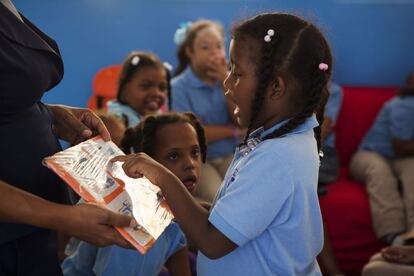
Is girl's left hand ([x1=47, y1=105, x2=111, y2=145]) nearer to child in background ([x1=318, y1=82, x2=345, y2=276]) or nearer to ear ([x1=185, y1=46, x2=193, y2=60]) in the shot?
child in background ([x1=318, y1=82, x2=345, y2=276])

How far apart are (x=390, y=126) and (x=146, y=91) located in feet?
4.79

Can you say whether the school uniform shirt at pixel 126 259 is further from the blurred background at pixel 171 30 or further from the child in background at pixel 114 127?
the blurred background at pixel 171 30

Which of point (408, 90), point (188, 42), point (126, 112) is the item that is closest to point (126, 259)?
point (126, 112)

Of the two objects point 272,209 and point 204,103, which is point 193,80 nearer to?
point 204,103

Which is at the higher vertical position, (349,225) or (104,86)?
(104,86)

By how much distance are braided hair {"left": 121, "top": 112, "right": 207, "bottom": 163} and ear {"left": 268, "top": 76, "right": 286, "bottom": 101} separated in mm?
692

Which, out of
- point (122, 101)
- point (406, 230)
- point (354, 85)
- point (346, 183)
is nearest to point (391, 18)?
point (354, 85)

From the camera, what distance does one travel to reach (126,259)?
169cm

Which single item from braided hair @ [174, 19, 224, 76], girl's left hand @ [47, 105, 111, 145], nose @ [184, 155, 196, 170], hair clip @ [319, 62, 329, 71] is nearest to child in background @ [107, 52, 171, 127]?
braided hair @ [174, 19, 224, 76]

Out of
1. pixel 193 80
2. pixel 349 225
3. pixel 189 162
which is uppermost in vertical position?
pixel 189 162

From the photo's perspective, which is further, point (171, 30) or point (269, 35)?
point (171, 30)

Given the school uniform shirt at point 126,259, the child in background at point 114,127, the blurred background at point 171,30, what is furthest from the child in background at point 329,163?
the school uniform shirt at point 126,259

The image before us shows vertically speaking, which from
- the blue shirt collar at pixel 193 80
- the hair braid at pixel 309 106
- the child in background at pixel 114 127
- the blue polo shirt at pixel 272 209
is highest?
the hair braid at pixel 309 106

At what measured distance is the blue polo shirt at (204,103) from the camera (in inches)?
131
